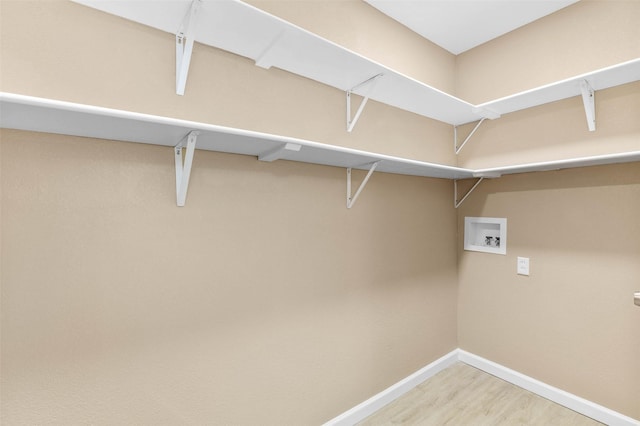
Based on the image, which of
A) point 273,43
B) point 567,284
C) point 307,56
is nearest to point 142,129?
point 273,43

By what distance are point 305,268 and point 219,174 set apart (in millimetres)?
678

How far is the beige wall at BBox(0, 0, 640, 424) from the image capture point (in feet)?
3.45

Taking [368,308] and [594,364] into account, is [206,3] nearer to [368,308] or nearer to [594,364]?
[368,308]

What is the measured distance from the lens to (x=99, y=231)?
1.13 m

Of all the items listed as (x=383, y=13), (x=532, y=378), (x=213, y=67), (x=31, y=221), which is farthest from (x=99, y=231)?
(x=532, y=378)

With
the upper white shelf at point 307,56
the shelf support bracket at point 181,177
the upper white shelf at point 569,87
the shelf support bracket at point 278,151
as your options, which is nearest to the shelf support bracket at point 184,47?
the upper white shelf at point 307,56

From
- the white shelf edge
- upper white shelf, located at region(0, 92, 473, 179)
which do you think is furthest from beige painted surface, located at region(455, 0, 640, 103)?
upper white shelf, located at region(0, 92, 473, 179)

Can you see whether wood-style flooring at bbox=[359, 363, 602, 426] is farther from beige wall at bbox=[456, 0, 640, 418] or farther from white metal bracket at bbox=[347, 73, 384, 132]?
white metal bracket at bbox=[347, 73, 384, 132]

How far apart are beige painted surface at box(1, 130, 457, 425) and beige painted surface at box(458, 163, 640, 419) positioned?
836 millimetres

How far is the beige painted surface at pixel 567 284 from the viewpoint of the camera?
1.78m

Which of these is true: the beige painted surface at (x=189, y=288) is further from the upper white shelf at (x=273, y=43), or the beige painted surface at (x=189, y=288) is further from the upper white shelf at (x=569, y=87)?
the upper white shelf at (x=569, y=87)

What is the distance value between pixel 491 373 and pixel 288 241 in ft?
6.57

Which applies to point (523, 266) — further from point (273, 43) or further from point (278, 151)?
point (273, 43)

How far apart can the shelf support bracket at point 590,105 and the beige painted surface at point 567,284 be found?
0.91 feet
